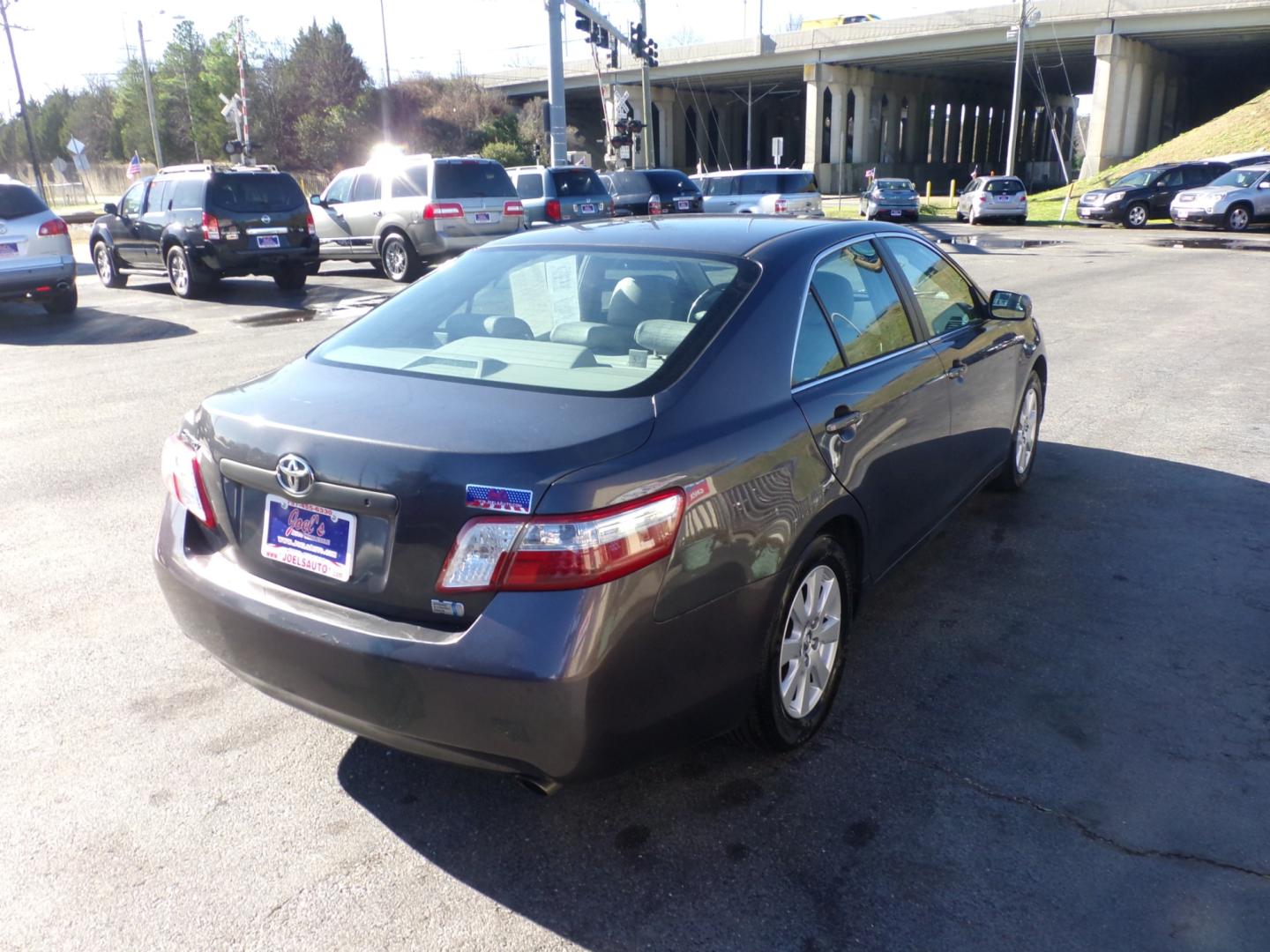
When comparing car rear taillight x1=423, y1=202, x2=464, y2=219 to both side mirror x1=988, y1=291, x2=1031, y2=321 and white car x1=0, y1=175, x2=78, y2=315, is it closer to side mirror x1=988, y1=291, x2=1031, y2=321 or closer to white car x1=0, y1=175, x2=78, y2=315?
white car x1=0, y1=175, x2=78, y2=315

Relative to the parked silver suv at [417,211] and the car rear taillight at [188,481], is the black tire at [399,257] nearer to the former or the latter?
the parked silver suv at [417,211]

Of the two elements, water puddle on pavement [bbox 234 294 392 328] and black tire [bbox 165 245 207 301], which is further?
black tire [bbox 165 245 207 301]

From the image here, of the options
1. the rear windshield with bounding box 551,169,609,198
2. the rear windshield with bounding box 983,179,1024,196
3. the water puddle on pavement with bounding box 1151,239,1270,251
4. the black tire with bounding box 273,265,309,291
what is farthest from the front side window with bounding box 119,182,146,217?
the rear windshield with bounding box 983,179,1024,196

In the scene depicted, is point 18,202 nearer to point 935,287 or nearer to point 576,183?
point 576,183

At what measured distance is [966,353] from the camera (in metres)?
4.58

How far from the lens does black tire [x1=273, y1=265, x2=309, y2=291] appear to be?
1562 centimetres

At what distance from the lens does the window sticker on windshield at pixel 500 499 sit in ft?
8.08

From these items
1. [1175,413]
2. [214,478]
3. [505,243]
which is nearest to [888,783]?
[214,478]

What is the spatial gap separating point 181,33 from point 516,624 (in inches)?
3501

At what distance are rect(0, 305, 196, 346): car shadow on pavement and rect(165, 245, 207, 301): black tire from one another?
1299 millimetres

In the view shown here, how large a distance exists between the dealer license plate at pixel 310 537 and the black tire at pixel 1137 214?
1290 inches

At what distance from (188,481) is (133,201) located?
1525 cm

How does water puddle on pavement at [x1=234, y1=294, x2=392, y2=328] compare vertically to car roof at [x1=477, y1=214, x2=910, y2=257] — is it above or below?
below

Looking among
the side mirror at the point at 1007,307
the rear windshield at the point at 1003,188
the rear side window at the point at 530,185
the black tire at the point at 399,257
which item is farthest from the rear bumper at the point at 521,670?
the rear windshield at the point at 1003,188
